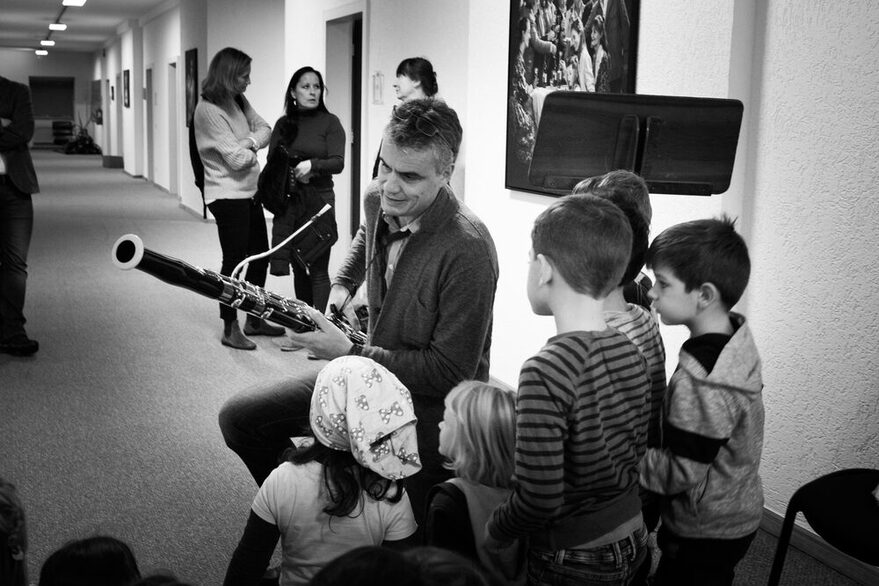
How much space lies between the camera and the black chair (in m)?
2.00

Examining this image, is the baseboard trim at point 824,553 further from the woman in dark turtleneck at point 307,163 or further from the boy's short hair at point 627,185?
the woman in dark turtleneck at point 307,163

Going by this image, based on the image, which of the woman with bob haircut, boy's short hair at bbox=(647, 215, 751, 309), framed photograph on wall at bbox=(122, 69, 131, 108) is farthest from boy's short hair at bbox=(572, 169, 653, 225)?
framed photograph on wall at bbox=(122, 69, 131, 108)

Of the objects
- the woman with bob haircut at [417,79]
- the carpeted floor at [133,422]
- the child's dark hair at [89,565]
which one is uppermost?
the woman with bob haircut at [417,79]

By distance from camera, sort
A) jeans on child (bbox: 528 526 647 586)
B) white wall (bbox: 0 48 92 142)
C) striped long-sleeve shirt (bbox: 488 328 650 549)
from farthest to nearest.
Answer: white wall (bbox: 0 48 92 142), jeans on child (bbox: 528 526 647 586), striped long-sleeve shirt (bbox: 488 328 650 549)

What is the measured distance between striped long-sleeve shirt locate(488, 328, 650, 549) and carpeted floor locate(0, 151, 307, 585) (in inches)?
53.7

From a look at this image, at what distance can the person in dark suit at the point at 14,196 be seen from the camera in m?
4.61

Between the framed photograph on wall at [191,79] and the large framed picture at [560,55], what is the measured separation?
26.6ft

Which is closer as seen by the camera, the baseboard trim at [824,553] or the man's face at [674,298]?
the man's face at [674,298]

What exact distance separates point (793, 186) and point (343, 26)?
505 cm

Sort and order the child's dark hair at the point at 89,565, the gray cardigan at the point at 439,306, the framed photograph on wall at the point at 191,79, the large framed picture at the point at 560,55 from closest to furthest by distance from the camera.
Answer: the child's dark hair at the point at 89,565 → the gray cardigan at the point at 439,306 → the large framed picture at the point at 560,55 → the framed photograph on wall at the point at 191,79

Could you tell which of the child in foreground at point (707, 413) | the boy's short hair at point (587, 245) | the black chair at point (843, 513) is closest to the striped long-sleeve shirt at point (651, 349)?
the child in foreground at point (707, 413)

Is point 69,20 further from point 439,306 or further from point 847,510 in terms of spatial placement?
point 847,510

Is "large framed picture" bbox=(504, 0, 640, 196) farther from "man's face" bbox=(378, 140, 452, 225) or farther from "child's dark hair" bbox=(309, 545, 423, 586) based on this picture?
"child's dark hair" bbox=(309, 545, 423, 586)

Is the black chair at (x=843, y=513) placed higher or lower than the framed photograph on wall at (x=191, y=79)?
lower
